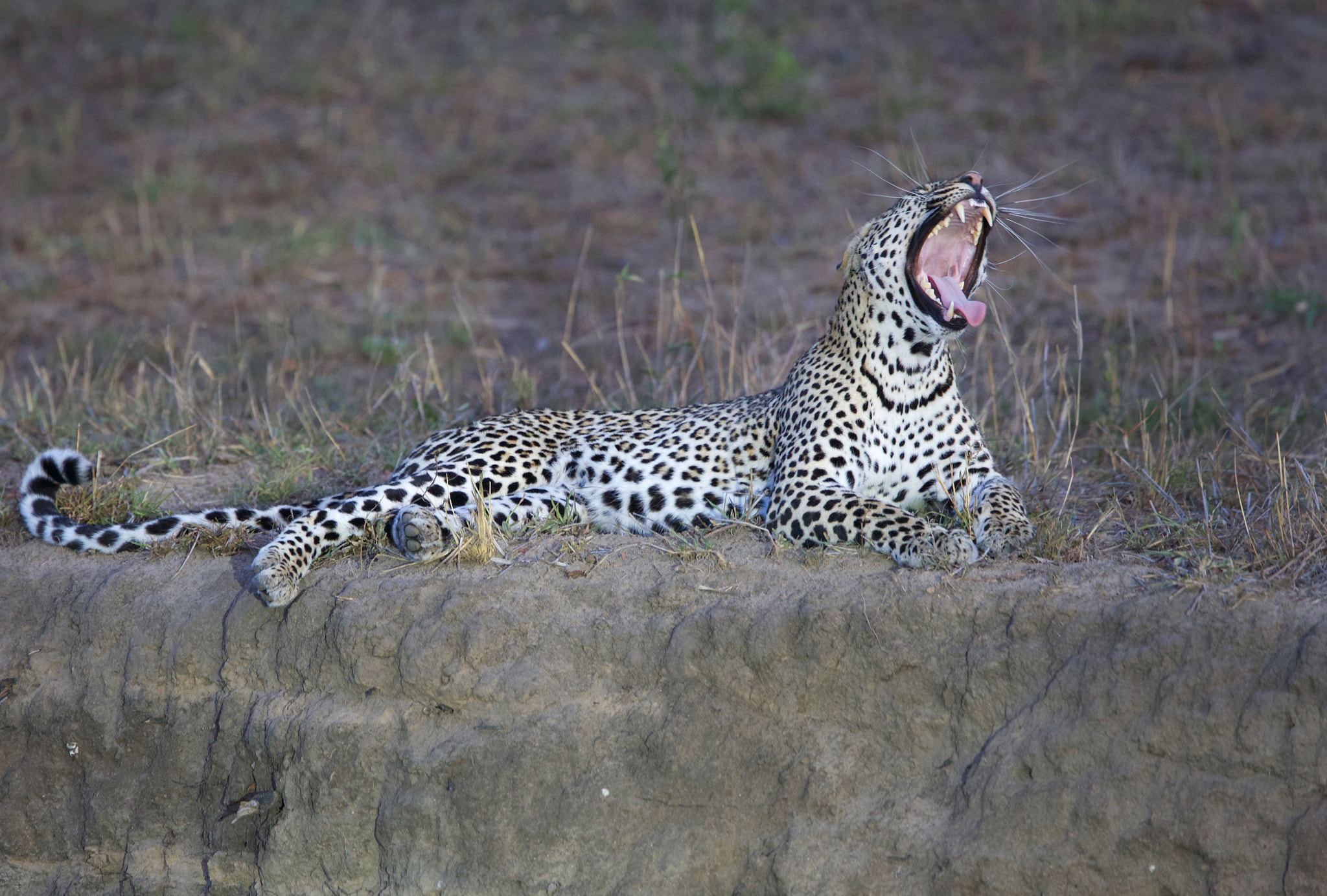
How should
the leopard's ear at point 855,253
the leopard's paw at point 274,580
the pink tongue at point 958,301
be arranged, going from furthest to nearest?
the leopard's ear at point 855,253 → the pink tongue at point 958,301 → the leopard's paw at point 274,580

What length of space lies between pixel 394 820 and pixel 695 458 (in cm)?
236

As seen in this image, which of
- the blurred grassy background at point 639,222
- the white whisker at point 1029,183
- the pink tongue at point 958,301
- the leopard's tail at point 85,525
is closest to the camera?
the pink tongue at point 958,301

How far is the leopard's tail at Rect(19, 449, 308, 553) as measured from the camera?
6.66 meters

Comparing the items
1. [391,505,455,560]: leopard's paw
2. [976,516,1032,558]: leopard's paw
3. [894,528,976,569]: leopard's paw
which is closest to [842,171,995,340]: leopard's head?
[976,516,1032,558]: leopard's paw

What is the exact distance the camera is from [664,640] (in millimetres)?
5777

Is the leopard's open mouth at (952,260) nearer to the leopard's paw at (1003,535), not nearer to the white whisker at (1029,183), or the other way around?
the white whisker at (1029,183)

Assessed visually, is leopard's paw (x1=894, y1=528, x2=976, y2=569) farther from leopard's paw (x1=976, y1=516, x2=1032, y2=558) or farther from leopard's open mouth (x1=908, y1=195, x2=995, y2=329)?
leopard's open mouth (x1=908, y1=195, x2=995, y2=329)

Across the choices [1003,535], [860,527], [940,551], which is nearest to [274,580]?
[860,527]

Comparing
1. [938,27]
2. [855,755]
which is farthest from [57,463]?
[938,27]

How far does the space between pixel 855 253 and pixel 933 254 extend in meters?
0.39

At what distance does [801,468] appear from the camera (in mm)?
6492

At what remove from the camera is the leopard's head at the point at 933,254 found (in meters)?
6.34

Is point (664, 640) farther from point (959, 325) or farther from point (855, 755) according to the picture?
point (959, 325)

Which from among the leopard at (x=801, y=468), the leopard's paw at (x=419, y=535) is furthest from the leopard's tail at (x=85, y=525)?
the leopard's paw at (x=419, y=535)
